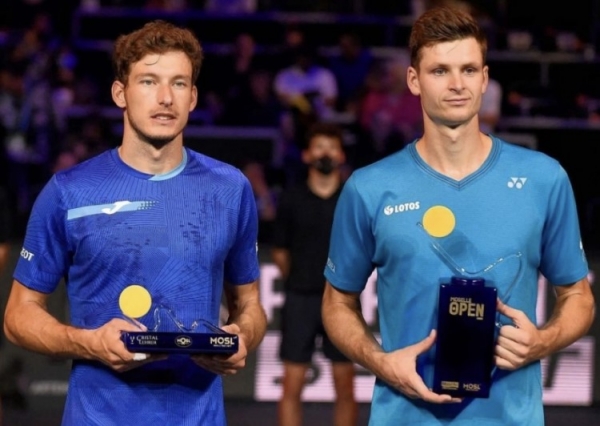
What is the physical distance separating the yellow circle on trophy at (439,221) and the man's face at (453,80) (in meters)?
0.28

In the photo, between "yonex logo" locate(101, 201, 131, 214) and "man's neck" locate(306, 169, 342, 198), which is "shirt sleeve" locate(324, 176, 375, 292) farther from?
"man's neck" locate(306, 169, 342, 198)

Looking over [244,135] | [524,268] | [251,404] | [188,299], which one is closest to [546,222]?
[524,268]

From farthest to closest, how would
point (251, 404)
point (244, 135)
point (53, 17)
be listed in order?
point (53, 17), point (244, 135), point (251, 404)

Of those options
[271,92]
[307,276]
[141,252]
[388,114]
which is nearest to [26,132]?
[271,92]

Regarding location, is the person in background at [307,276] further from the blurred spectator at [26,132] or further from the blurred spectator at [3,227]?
the blurred spectator at [26,132]

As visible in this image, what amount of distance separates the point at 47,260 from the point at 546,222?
156 centimetres

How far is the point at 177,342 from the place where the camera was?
3.59m

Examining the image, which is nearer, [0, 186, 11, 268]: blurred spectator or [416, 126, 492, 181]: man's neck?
[416, 126, 492, 181]: man's neck

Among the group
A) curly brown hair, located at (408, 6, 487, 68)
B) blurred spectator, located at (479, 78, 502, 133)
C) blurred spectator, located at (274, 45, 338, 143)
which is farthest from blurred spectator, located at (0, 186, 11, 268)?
blurred spectator, located at (479, 78, 502, 133)

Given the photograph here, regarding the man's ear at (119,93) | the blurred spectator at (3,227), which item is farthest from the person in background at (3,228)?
the man's ear at (119,93)

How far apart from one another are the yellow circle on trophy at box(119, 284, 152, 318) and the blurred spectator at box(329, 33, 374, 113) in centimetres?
940

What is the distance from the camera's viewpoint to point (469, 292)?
11.6 ft

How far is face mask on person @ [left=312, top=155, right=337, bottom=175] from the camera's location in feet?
26.7

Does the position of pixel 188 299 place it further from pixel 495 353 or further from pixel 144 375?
pixel 495 353
